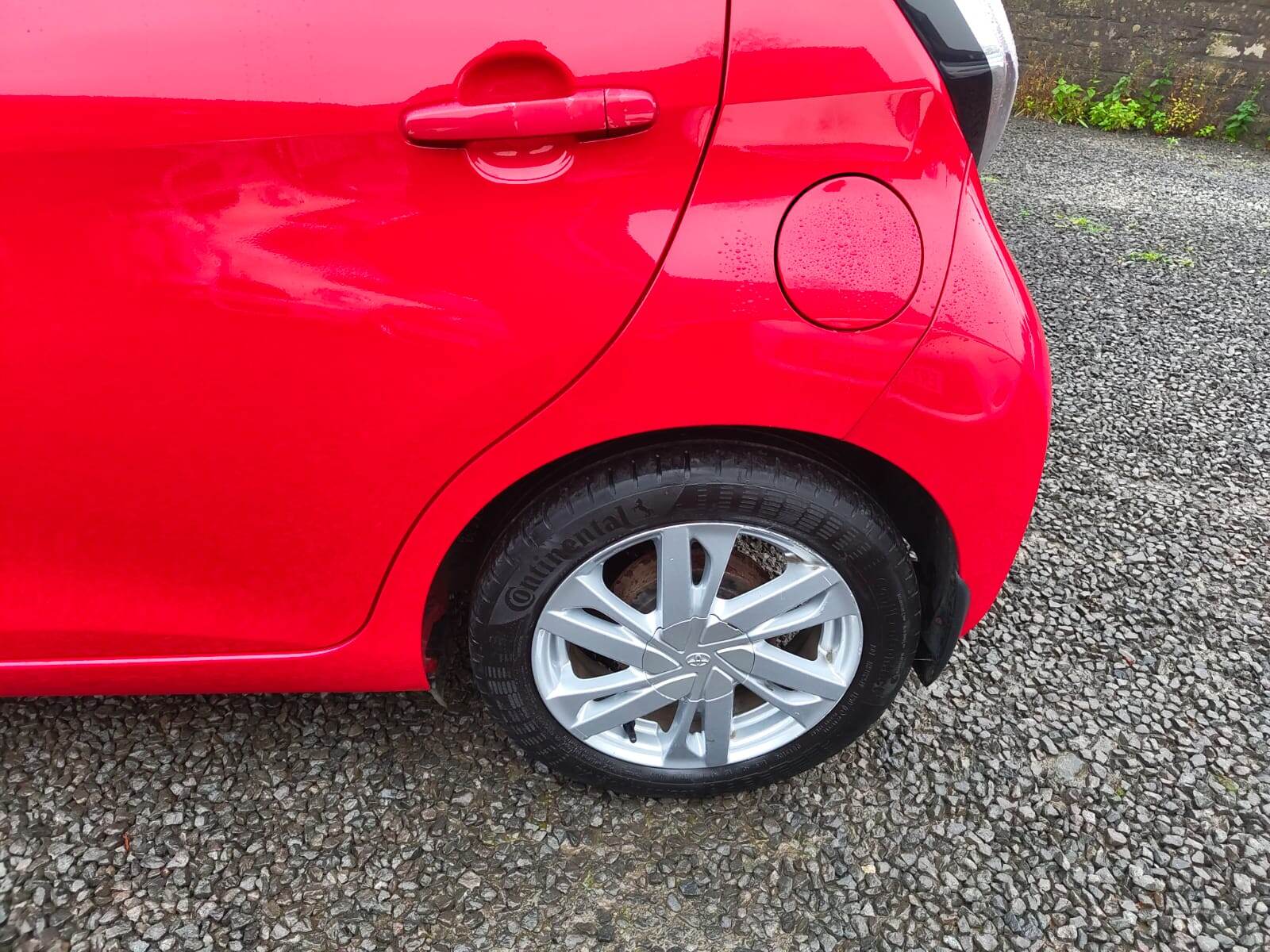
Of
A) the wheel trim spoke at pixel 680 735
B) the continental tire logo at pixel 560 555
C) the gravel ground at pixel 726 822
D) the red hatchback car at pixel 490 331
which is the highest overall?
the red hatchback car at pixel 490 331

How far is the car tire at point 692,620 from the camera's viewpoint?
132 centimetres

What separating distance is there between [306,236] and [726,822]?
4.13 ft

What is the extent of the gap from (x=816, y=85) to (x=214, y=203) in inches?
30.7

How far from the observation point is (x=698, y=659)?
4.93 ft

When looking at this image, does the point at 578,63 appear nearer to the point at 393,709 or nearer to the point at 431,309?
the point at 431,309

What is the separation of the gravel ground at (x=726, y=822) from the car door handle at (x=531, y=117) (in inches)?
47.6

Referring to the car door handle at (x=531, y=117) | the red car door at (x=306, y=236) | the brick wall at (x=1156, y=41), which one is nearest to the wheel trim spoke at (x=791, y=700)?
the red car door at (x=306, y=236)

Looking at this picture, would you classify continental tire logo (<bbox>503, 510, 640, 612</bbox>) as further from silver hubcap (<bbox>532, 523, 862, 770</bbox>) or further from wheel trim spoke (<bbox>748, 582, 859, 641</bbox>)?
wheel trim spoke (<bbox>748, 582, 859, 641</bbox>)

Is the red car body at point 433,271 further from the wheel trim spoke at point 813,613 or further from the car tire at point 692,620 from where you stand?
the wheel trim spoke at point 813,613

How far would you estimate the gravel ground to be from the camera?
148 cm

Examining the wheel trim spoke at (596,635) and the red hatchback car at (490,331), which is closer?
the red hatchback car at (490,331)

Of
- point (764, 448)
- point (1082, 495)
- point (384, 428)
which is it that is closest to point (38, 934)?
point (384, 428)

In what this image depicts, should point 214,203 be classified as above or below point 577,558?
above

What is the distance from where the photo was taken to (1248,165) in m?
6.53
